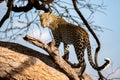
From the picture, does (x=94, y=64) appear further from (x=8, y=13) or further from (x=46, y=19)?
(x=8, y=13)

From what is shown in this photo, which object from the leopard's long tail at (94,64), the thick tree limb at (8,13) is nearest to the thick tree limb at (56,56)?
the leopard's long tail at (94,64)

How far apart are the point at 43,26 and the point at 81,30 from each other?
0.95 meters

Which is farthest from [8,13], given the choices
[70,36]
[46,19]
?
[70,36]

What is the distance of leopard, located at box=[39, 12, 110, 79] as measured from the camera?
6254mm

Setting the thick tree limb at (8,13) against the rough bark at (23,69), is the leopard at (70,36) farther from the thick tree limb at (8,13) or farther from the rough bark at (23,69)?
the rough bark at (23,69)

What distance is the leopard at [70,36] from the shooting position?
6254 mm

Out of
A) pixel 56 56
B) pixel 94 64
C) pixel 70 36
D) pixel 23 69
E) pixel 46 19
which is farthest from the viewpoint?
pixel 46 19

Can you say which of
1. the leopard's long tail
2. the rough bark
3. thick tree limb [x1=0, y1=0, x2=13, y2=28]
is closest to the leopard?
the leopard's long tail

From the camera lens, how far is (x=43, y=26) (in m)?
7.05

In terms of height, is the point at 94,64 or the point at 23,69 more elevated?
the point at 23,69

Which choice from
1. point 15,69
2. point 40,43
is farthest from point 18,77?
point 40,43

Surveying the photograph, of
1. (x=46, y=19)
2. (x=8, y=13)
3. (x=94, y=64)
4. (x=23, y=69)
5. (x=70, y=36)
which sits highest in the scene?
(x=8, y=13)

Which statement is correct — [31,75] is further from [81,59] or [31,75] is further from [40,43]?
[81,59]

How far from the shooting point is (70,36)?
6.73 metres
